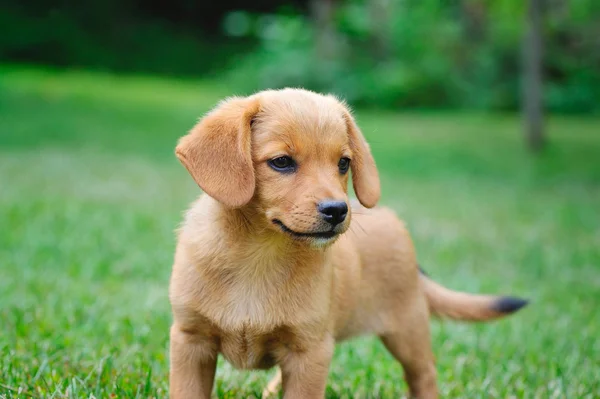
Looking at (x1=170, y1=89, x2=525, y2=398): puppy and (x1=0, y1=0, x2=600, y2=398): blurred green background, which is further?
(x1=0, y1=0, x2=600, y2=398): blurred green background

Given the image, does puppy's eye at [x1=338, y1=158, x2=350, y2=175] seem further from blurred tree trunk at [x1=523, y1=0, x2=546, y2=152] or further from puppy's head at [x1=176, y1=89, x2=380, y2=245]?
blurred tree trunk at [x1=523, y1=0, x2=546, y2=152]

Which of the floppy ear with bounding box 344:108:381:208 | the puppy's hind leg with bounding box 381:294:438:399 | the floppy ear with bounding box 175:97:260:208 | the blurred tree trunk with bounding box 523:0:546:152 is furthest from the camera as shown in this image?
the blurred tree trunk with bounding box 523:0:546:152

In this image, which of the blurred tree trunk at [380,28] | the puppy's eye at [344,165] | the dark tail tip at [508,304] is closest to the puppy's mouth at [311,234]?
the puppy's eye at [344,165]

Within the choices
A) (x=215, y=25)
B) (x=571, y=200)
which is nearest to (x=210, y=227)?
(x=571, y=200)

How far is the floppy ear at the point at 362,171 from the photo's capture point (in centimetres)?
354

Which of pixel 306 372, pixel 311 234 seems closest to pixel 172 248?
pixel 306 372

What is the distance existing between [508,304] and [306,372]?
1.62m

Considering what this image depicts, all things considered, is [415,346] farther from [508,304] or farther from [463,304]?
[508,304]

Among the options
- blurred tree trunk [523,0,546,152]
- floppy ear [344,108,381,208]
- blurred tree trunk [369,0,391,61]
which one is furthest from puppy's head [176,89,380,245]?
blurred tree trunk [369,0,391,61]

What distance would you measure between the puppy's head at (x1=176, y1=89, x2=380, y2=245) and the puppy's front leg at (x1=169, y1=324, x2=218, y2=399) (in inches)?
22.2

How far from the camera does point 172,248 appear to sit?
24.7 feet

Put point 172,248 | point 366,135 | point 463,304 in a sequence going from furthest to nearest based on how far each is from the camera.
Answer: point 366,135, point 172,248, point 463,304

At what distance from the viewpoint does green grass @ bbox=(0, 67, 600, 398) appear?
4.34 meters

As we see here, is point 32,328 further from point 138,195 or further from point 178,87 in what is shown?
point 178,87
